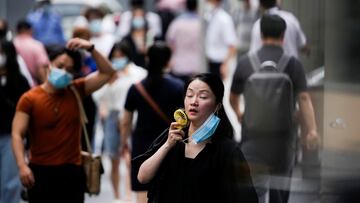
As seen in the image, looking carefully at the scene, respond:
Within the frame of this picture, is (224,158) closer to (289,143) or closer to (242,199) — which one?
(242,199)

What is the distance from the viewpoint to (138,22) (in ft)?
54.2

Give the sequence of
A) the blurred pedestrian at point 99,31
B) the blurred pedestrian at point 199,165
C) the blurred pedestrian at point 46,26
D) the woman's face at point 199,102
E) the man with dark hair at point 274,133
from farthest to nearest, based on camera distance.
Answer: the blurred pedestrian at point 46,26, the blurred pedestrian at point 99,31, the man with dark hair at point 274,133, the woman's face at point 199,102, the blurred pedestrian at point 199,165

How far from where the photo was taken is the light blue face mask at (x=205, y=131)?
6.27 metres

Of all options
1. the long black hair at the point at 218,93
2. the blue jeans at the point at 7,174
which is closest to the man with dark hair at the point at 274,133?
the long black hair at the point at 218,93

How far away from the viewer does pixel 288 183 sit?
882 centimetres

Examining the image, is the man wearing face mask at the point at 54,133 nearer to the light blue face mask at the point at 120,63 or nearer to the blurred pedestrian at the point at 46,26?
the light blue face mask at the point at 120,63

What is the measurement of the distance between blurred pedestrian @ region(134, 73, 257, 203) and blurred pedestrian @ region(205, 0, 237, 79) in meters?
8.42

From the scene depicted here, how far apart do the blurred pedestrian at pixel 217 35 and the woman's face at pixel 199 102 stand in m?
8.31

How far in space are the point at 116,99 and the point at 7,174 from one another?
213 centimetres

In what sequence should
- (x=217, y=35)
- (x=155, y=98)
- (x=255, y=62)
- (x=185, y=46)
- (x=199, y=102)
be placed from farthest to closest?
(x=185, y=46)
(x=217, y=35)
(x=155, y=98)
(x=255, y=62)
(x=199, y=102)

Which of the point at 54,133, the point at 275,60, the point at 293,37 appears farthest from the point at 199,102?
the point at 293,37

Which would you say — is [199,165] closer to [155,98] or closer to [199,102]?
[199,102]

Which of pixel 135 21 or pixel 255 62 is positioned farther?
pixel 135 21

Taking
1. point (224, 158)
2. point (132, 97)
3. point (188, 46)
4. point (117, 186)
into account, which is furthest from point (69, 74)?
point (188, 46)
